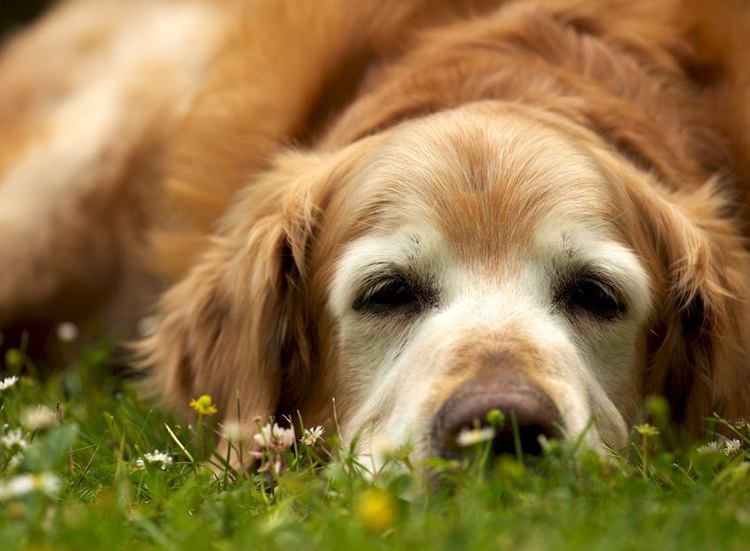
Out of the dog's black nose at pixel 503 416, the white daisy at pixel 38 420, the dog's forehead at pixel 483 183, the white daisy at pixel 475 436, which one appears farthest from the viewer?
the dog's forehead at pixel 483 183

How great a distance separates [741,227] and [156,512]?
2299 mm

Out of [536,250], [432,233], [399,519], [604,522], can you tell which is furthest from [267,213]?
[604,522]

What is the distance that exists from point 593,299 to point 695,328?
48 centimetres

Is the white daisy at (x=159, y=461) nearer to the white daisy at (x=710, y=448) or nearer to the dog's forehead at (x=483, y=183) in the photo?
the dog's forehead at (x=483, y=183)

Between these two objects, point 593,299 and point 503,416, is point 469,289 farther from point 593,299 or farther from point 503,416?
point 503,416

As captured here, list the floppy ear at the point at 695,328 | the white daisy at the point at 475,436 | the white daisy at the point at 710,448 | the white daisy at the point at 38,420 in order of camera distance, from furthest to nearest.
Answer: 1. the floppy ear at the point at 695,328
2. the white daisy at the point at 38,420
3. the white daisy at the point at 710,448
4. the white daisy at the point at 475,436

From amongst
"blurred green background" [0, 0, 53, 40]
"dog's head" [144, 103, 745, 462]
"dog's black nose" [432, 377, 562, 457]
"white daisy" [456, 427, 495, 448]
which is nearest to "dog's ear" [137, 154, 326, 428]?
"dog's head" [144, 103, 745, 462]

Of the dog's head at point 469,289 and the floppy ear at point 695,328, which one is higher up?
the dog's head at point 469,289

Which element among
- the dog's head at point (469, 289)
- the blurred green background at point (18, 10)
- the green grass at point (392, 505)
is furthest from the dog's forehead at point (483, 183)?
the blurred green background at point (18, 10)

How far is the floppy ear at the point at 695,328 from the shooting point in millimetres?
3045

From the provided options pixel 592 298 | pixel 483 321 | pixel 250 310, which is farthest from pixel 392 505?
pixel 250 310

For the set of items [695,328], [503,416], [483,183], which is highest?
[483,183]

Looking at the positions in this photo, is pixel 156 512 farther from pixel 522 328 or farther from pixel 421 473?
pixel 522 328

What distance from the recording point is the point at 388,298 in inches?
113
